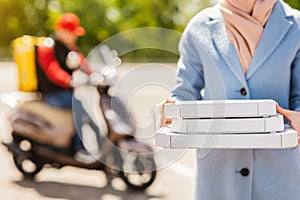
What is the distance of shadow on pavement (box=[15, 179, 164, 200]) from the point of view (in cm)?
624

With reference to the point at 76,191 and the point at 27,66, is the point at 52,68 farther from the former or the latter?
the point at 76,191

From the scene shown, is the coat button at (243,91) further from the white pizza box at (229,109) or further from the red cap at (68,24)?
the red cap at (68,24)

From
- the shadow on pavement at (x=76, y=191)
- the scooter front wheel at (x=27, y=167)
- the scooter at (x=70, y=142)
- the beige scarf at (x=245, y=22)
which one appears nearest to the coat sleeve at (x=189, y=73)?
the beige scarf at (x=245, y=22)

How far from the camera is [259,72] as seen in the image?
7.53 feet

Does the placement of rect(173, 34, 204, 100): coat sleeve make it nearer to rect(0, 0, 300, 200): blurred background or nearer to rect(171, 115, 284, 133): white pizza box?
rect(0, 0, 300, 200): blurred background

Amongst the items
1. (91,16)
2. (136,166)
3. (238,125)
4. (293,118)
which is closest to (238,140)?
(238,125)

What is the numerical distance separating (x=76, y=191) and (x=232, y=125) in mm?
4684

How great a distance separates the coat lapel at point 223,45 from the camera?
2295mm

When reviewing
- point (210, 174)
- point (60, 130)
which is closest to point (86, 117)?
point (60, 130)

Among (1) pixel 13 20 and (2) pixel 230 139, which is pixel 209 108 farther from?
(1) pixel 13 20

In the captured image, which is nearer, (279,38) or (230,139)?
(230,139)

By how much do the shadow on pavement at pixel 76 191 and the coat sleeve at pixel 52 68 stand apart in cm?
94

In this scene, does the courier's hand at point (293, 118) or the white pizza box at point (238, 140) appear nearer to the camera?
the white pizza box at point (238, 140)

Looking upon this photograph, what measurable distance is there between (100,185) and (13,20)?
36475 mm
